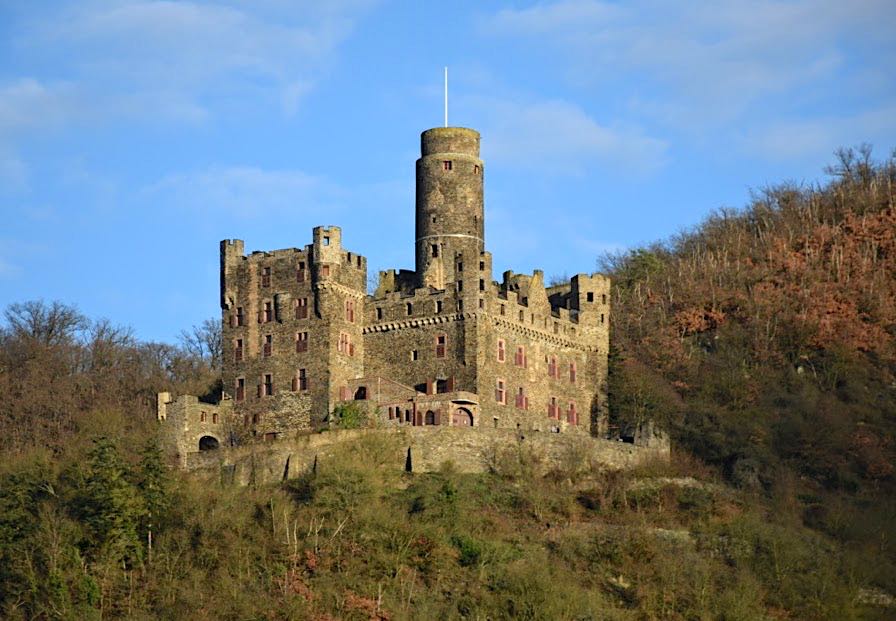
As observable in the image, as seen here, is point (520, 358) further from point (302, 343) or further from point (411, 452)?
point (411, 452)

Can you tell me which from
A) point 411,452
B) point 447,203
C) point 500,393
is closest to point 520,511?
point 411,452

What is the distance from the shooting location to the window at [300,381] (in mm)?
75688

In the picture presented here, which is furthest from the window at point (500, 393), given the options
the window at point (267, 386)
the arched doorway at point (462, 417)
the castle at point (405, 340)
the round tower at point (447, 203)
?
the window at point (267, 386)

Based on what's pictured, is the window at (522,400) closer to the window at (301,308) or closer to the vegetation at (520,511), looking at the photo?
the vegetation at (520,511)

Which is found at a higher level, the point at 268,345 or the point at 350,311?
the point at 350,311

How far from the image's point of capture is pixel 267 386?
7638 centimetres

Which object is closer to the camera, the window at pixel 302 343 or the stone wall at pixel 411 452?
the stone wall at pixel 411 452

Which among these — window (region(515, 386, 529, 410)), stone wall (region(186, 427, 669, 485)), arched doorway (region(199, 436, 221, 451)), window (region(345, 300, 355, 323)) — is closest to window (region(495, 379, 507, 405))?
window (region(515, 386, 529, 410))

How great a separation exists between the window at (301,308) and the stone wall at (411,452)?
6.23 m

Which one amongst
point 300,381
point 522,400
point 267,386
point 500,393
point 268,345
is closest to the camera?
point 300,381

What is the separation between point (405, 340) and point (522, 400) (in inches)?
196

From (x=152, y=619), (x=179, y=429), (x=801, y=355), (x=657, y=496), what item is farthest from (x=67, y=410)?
(x=801, y=355)

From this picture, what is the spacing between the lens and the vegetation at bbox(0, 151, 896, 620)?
63.8 meters

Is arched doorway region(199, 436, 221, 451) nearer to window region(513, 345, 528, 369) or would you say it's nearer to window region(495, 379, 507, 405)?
window region(495, 379, 507, 405)
